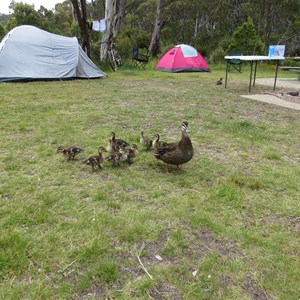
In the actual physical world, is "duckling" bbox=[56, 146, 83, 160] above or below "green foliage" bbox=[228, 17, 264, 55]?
below

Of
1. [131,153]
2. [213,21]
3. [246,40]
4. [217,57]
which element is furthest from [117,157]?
[213,21]

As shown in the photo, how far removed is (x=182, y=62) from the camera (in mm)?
17016

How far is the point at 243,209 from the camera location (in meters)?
3.06

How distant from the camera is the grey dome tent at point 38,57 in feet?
35.9

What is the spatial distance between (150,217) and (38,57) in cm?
1016

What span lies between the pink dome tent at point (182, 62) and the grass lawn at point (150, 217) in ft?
38.5

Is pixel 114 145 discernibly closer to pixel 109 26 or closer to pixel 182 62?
pixel 109 26

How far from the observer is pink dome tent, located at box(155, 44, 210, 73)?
16859 mm

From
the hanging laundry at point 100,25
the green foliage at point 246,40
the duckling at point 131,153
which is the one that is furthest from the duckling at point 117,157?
the green foliage at point 246,40

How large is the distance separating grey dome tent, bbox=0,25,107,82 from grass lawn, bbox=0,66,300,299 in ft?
20.0

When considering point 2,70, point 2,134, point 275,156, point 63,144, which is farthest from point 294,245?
point 2,70

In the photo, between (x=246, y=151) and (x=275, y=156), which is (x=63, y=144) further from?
(x=275, y=156)

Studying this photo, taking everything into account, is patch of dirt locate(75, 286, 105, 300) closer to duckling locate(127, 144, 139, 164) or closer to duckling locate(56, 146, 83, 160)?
duckling locate(127, 144, 139, 164)

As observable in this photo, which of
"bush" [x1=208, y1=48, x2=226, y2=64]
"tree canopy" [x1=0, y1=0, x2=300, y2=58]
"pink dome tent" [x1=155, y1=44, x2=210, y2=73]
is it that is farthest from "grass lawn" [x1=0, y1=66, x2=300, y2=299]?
"tree canopy" [x1=0, y1=0, x2=300, y2=58]
